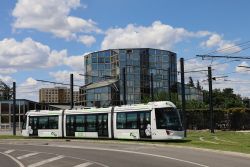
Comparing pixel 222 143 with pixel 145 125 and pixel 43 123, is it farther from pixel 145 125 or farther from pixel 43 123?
pixel 43 123

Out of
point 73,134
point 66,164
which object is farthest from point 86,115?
point 66,164

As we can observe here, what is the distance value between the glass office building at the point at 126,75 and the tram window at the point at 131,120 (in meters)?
61.5

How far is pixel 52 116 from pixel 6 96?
338 ft

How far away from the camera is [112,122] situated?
135 ft

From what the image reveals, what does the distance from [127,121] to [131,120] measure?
59 centimetres

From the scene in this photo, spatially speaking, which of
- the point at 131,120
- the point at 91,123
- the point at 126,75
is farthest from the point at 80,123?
the point at 126,75

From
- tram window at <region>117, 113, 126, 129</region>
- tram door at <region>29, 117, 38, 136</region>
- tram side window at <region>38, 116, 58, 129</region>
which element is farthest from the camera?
tram door at <region>29, 117, 38, 136</region>

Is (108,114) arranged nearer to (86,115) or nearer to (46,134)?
(86,115)

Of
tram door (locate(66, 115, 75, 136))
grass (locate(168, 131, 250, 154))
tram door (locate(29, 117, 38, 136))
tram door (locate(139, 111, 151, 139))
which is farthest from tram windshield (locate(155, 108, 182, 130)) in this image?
tram door (locate(29, 117, 38, 136))

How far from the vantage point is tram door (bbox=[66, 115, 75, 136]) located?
A: 4588 cm

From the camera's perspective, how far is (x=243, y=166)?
18.8 metres

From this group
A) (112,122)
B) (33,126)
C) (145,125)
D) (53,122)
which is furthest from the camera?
(33,126)

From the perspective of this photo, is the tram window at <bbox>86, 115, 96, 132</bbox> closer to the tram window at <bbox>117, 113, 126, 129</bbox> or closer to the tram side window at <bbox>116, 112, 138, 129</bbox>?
the tram side window at <bbox>116, 112, 138, 129</bbox>

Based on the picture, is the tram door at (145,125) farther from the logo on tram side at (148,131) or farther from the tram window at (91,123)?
the tram window at (91,123)
